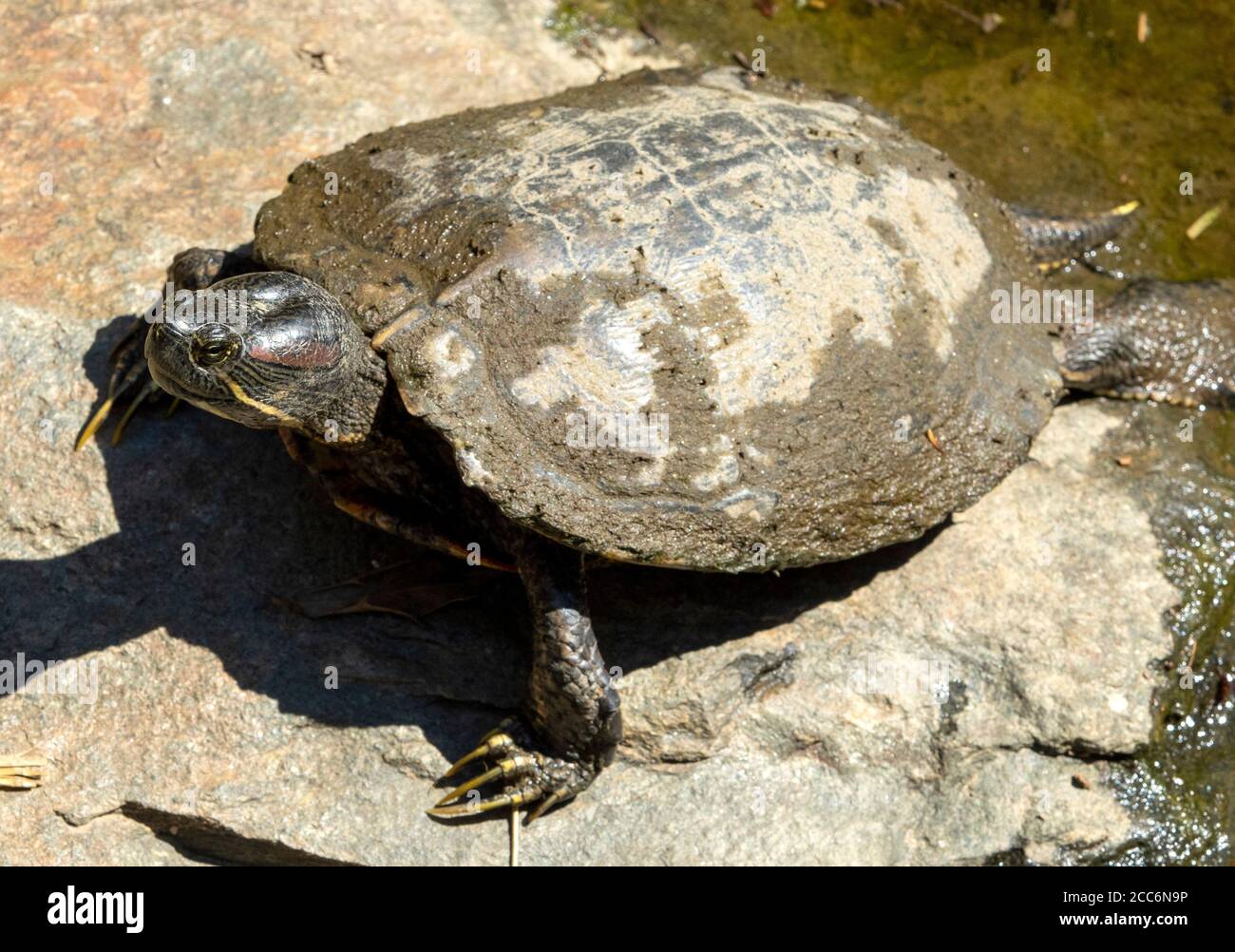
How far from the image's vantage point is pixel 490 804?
16.3 ft

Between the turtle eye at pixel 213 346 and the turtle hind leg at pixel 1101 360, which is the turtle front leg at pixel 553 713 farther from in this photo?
the turtle hind leg at pixel 1101 360

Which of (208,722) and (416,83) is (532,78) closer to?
(416,83)

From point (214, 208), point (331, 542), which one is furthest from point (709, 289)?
point (214, 208)

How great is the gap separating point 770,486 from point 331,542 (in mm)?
1923

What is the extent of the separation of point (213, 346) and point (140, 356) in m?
1.42

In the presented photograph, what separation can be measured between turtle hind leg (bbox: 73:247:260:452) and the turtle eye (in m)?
1.16

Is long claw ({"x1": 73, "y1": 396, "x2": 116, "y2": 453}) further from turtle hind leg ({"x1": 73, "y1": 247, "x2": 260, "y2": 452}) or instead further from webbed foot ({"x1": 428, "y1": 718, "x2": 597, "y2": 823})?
webbed foot ({"x1": 428, "y1": 718, "x2": 597, "y2": 823})

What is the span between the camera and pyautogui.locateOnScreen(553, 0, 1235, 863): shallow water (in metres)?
7.10

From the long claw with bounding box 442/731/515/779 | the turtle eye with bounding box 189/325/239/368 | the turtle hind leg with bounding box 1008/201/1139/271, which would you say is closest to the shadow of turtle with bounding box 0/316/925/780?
the long claw with bounding box 442/731/515/779

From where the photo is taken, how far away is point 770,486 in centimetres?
473

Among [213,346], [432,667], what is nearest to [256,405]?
[213,346]

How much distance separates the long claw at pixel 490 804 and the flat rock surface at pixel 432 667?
0.07 meters

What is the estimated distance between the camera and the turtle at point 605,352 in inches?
177
